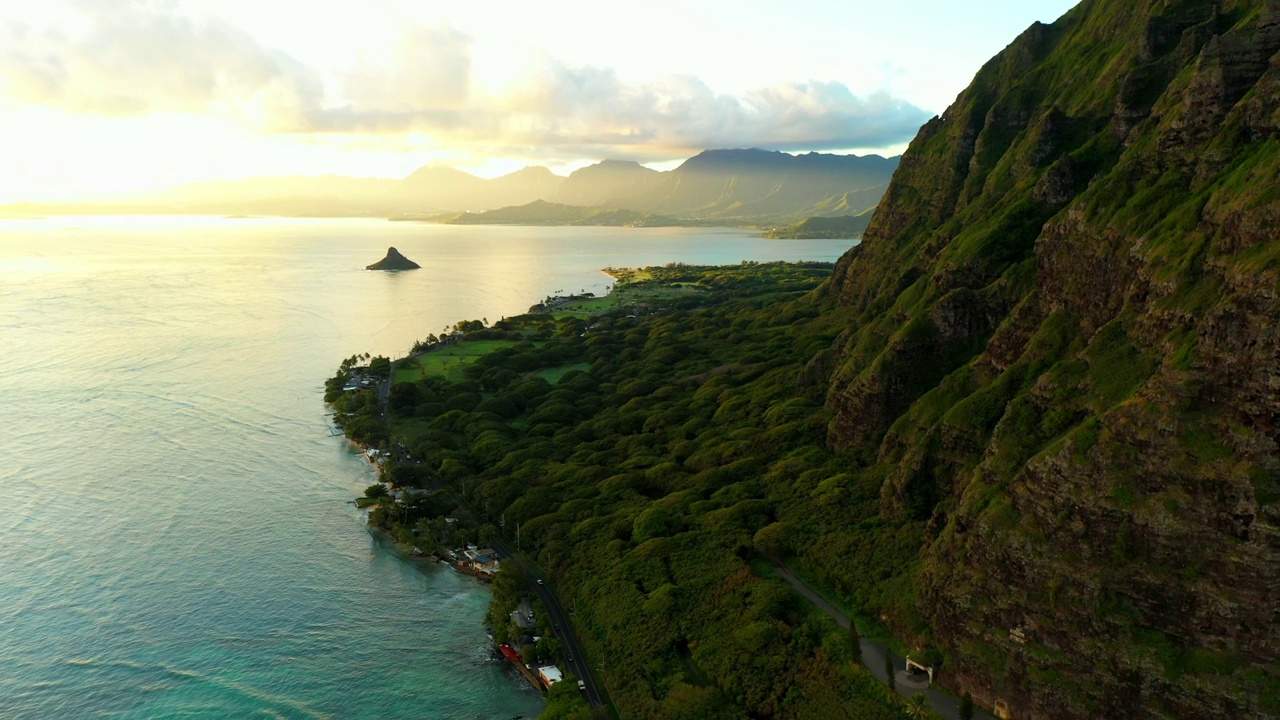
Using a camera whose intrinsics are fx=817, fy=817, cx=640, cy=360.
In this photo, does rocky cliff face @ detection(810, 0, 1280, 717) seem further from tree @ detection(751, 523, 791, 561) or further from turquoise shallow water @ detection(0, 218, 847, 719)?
turquoise shallow water @ detection(0, 218, 847, 719)

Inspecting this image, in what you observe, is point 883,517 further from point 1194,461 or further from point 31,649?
point 31,649

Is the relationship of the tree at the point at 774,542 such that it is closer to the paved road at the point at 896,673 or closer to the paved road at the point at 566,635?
the paved road at the point at 896,673

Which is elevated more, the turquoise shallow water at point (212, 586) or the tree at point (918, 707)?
the tree at point (918, 707)

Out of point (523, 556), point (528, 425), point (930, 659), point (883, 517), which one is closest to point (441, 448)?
point (528, 425)

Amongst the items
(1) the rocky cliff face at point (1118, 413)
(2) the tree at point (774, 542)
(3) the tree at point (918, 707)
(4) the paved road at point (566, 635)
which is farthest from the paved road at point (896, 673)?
(4) the paved road at point (566, 635)


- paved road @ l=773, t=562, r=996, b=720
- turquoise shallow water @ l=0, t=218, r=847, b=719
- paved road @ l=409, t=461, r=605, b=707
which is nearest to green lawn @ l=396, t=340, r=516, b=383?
turquoise shallow water @ l=0, t=218, r=847, b=719

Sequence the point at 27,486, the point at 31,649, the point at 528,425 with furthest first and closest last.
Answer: the point at 528,425, the point at 27,486, the point at 31,649
